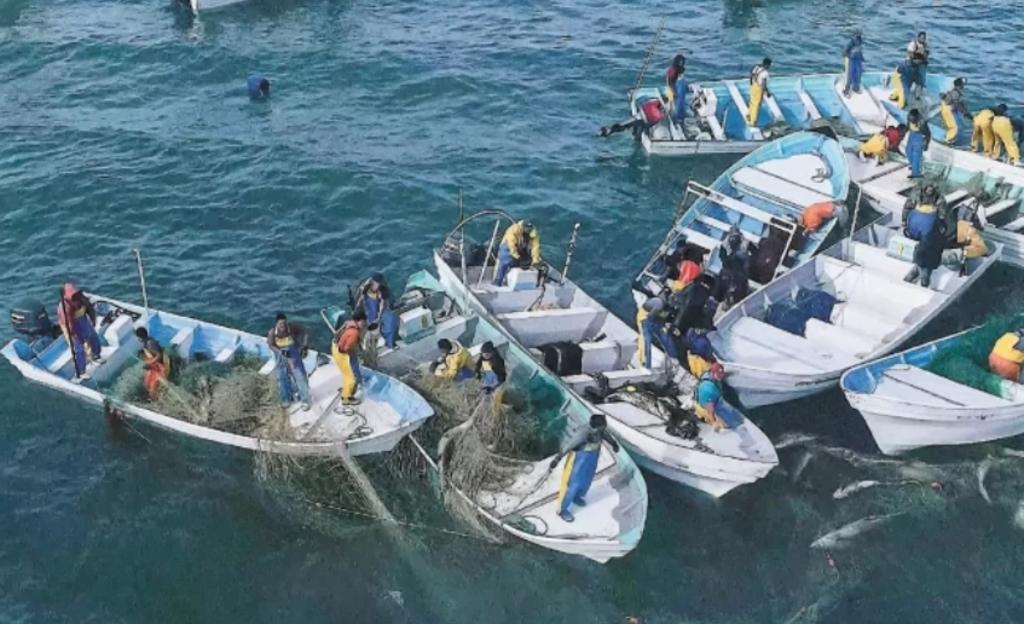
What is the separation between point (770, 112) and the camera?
1320 inches

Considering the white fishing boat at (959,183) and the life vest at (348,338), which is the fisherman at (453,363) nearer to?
the life vest at (348,338)

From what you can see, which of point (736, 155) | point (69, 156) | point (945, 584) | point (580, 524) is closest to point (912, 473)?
point (945, 584)

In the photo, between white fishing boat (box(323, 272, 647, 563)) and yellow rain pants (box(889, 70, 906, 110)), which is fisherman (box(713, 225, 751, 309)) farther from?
yellow rain pants (box(889, 70, 906, 110))

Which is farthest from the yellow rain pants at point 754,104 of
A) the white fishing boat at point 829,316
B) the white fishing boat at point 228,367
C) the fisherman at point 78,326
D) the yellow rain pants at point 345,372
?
the fisherman at point 78,326

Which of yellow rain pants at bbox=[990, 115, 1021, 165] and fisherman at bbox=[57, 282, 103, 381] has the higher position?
yellow rain pants at bbox=[990, 115, 1021, 165]

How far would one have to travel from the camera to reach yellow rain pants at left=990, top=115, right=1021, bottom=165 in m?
28.8

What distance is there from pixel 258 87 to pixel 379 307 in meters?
16.9

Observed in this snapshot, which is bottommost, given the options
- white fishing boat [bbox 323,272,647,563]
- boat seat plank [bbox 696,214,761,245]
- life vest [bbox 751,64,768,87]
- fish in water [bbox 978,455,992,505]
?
fish in water [bbox 978,455,992,505]

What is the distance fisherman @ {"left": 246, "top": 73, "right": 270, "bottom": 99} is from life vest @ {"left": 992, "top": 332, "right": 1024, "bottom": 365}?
25.4 metres

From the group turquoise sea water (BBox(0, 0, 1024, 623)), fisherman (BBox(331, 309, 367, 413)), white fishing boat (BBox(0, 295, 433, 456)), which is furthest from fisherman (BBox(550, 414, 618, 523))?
fisherman (BBox(331, 309, 367, 413))

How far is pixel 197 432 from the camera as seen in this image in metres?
20.4

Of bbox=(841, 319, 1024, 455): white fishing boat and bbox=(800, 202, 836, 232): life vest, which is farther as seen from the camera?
bbox=(800, 202, 836, 232): life vest

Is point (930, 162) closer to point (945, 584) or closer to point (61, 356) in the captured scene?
point (945, 584)

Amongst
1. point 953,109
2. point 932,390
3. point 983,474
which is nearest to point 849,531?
point 983,474
